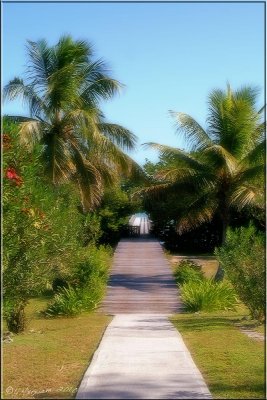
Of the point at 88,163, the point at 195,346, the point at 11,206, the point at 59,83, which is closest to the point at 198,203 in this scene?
the point at 88,163

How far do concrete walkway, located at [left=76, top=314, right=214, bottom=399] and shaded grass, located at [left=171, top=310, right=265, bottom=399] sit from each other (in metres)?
0.20

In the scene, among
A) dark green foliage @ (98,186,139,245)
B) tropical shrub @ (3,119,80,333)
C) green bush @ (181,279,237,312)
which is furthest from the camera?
dark green foliage @ (98,186,139,245)

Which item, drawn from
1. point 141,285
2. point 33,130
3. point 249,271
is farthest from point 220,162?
point 249,271

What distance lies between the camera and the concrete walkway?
723 centimetres

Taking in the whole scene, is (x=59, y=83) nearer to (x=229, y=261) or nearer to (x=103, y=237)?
(x=229, y=261)

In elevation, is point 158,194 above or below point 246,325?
above

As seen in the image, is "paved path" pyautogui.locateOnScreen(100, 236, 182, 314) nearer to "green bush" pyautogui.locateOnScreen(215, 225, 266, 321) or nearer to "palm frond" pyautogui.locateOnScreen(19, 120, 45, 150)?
"green bush" pyautogui.locateOnScreen(215, 225, 266, 321)

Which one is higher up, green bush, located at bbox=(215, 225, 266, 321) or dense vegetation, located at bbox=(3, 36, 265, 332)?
dense vegetation, located at bbox=(3, 36, 265, 332)

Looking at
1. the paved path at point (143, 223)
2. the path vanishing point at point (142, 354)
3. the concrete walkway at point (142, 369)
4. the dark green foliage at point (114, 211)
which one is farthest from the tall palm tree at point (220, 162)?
the paved path at point (143, 223)

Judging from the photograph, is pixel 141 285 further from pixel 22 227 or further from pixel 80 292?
pixel 22 227

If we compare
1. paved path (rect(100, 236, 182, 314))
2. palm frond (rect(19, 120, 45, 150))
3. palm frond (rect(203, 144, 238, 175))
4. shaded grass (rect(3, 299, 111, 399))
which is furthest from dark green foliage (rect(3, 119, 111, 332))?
palm frond (rect(203, 144, 238, 175))

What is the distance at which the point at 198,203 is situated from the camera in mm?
23594

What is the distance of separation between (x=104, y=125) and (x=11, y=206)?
44.7 ft

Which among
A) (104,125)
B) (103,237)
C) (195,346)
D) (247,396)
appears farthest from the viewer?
(103,237)
